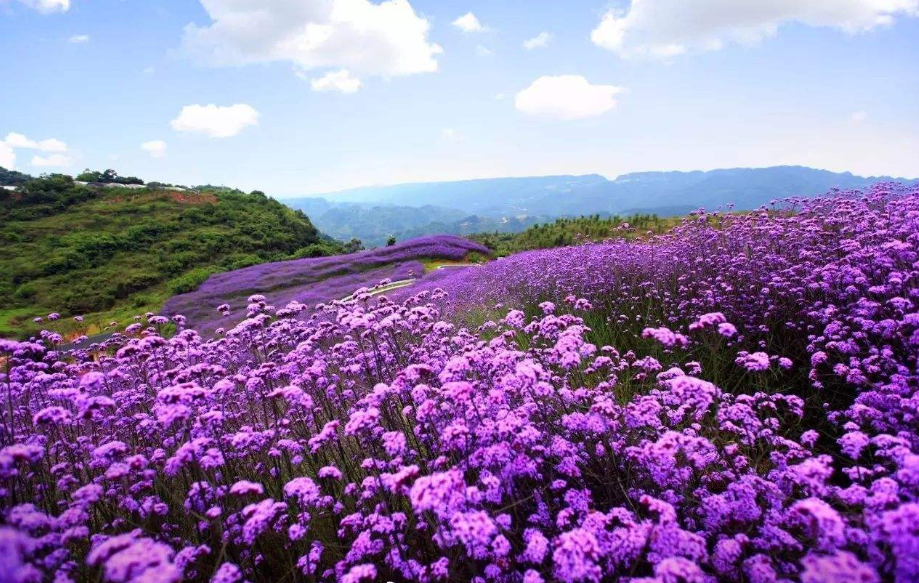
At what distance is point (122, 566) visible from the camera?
201 cm

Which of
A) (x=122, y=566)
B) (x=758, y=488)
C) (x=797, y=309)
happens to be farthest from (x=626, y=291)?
(x=122, y=566)

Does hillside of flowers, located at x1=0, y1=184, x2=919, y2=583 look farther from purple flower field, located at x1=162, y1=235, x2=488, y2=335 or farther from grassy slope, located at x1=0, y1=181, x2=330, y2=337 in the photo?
grassy slope, located at x1=0, y1=181, x2=330, y2=337

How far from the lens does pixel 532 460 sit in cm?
369

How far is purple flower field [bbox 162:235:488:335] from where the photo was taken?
69.6ft

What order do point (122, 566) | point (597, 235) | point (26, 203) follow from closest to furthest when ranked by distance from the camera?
point (122, 566) < point (597, 235) < point (26, 203)

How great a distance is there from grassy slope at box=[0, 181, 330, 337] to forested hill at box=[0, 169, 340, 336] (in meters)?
0.08

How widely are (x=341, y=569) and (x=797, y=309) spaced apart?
26.7ft

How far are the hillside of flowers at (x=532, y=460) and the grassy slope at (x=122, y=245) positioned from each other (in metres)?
25.0

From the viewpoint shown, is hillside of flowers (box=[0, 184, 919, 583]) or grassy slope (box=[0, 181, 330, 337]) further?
grassy slope (box=[0, 181, 330, 337])

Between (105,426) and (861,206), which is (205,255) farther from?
(861,206)

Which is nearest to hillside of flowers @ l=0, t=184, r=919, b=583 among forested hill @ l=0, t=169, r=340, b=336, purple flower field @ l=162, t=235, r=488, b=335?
purple flower field @ l=162, t=235, r=488, b=335

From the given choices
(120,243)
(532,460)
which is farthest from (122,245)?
(532,460)

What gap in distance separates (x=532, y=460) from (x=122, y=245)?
1906 inches

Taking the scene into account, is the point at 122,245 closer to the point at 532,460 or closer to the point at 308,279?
the point at 308,279
